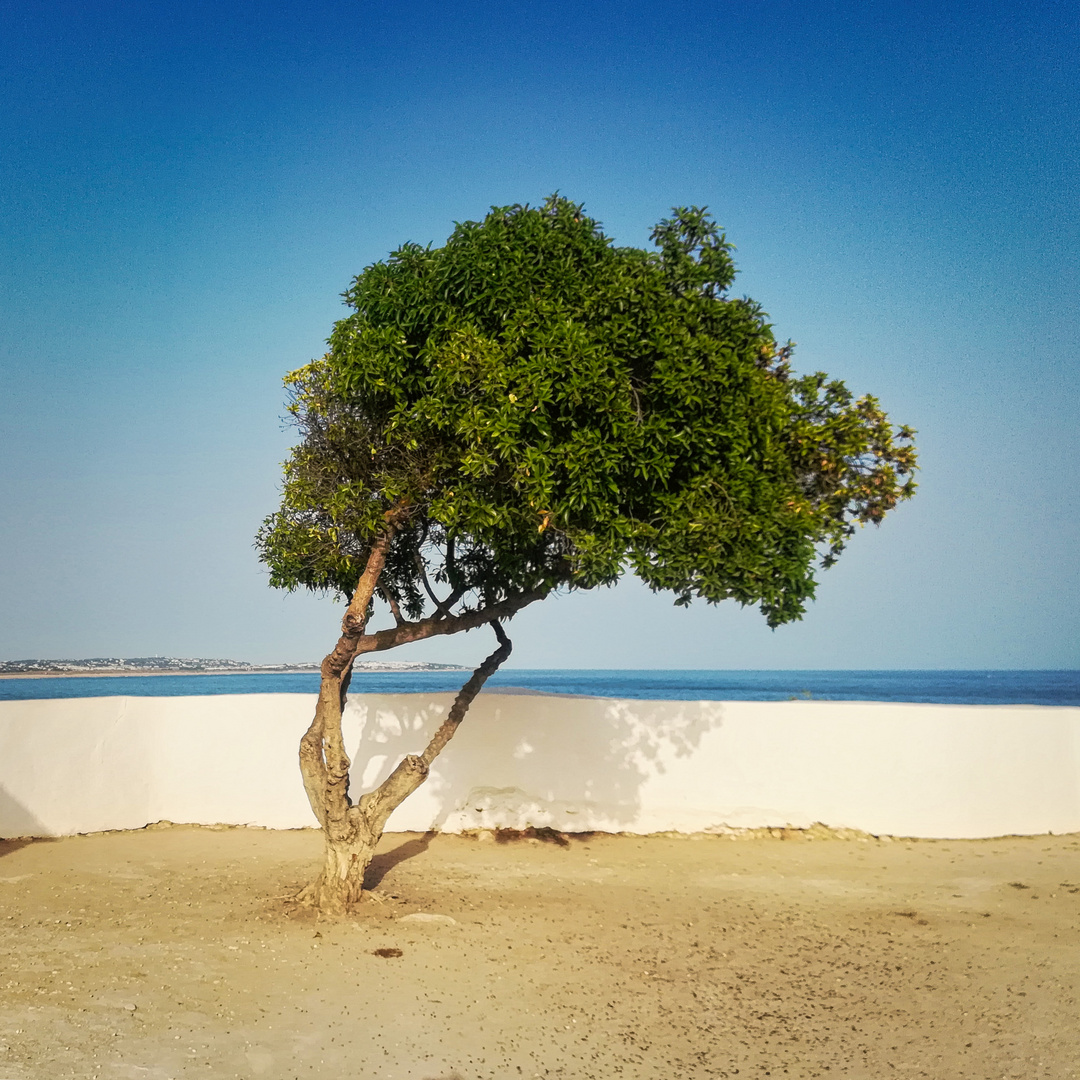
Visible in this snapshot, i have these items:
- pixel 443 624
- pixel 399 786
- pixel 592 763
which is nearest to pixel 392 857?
pixel 399 786

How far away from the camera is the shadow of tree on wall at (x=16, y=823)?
343 inches

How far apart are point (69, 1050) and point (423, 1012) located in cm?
168

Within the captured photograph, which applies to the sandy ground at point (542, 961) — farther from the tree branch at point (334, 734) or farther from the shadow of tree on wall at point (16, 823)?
the tree branch at point (334, 734)

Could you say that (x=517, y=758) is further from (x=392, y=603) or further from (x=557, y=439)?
(x=557, y=439)

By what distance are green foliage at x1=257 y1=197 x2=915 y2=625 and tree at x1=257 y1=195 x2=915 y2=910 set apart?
0.01 m

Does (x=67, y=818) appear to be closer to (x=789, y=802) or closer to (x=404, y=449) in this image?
(x=404, y=449)

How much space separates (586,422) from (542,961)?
3.32 meters

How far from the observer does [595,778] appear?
933 cm

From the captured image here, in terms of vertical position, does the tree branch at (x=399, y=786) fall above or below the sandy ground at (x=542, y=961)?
above

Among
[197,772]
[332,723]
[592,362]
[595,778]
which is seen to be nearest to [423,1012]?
[332,723]

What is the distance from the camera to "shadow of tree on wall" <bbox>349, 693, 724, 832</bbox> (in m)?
9.22

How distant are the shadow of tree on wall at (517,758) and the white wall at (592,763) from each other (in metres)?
0.01

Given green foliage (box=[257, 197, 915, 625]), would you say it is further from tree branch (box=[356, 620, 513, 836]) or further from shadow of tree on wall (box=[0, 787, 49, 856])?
shadow of tree on wall (box=[0, 787, 49, 856])

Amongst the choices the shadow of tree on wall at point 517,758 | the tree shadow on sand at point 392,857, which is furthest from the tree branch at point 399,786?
the shadow of tree on wall at point 517,758
